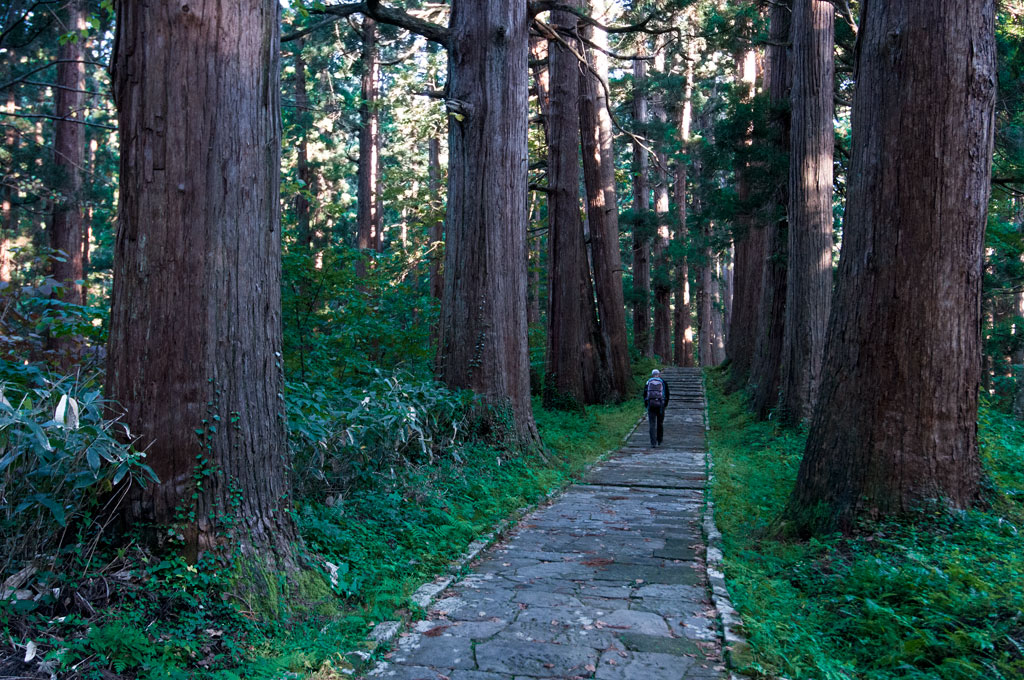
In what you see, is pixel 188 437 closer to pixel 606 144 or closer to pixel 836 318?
pixel 836 318

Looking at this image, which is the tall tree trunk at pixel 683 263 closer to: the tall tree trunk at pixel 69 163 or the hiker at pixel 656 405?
the hiker at pixel 656 405

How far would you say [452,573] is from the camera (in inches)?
236

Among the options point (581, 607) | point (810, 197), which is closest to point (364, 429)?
point (581, 607)

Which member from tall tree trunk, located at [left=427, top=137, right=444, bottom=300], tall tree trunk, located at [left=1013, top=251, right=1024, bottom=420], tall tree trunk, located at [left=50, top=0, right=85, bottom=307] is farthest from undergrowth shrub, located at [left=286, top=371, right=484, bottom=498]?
tall tree trunk, located at [left=1013, top=251, right=1024, bottom=420]

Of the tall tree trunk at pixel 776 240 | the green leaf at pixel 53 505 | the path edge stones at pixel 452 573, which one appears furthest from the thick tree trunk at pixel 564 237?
the green leaf at pixel 53 505

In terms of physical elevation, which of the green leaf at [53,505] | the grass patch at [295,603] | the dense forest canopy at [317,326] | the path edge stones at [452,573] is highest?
the dense forest canopy at [317,326]

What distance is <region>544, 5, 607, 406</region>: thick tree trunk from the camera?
59.4ft

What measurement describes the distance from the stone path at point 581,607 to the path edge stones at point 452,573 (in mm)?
79

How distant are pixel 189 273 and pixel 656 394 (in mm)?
11944

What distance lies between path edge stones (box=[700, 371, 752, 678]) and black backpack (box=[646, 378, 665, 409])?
17.9 ft

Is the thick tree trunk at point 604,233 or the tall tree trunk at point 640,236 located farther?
the tall tree trunk at point 640,236

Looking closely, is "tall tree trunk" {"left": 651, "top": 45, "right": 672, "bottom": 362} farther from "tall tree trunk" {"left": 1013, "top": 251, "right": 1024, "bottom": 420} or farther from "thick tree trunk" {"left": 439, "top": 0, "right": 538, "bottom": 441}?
"thick tree trunk" {"left": 439, "top": 0, "right": 538, "bottom": 441}

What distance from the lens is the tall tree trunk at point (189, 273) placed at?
446 cm

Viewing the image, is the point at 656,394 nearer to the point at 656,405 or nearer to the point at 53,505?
the point at 656,405
